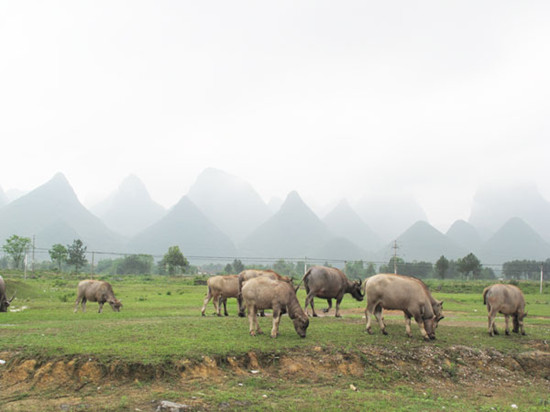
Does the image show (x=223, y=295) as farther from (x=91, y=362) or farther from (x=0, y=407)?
(x=0, y=407)

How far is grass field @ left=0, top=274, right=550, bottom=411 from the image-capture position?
7.36m

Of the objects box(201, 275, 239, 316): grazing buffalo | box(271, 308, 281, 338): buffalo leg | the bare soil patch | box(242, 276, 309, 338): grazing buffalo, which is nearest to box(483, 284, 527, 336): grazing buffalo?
the bare soil patch

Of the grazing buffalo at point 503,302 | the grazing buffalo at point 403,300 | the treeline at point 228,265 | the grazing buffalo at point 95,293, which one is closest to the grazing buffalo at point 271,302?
the grazing buffalo at point 403,300

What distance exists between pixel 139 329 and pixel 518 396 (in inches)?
401

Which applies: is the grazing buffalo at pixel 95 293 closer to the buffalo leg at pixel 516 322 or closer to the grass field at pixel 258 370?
the grass field at pixel 258 370

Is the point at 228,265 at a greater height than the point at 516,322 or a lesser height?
lesser

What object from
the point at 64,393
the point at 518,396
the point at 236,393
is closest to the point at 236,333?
the point at 236,393

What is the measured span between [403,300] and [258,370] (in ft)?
17.5

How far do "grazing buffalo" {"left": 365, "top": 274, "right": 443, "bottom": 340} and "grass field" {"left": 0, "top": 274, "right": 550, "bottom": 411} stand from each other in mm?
485

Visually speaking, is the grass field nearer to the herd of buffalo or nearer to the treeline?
the herd of buffalo

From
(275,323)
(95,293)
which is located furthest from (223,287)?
(95,293)

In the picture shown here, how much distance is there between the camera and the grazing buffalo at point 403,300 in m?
12.0

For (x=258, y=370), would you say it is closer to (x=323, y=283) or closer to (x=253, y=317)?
(x=253, y=317)

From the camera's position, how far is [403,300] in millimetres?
11984
